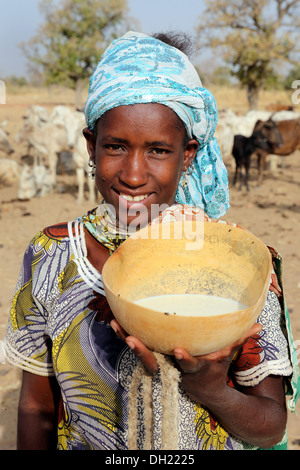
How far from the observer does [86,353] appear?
1300 mm

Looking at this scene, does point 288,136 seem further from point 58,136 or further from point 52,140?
point 52,140

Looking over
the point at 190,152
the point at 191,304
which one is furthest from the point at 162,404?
the point at 190,152

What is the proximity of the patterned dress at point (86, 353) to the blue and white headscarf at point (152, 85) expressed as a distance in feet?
1.53

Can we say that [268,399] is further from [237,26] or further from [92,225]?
[237,26]

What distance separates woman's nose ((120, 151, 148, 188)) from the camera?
4.21 ft

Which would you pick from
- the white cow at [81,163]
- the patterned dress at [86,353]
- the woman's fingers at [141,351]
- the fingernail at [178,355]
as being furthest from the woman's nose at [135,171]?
the white cow at [81,163]

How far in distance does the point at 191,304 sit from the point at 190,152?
0.55 m

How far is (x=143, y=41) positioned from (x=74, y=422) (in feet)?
3.77

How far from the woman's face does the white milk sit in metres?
0.29

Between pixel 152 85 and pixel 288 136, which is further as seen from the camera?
pixel 288 136

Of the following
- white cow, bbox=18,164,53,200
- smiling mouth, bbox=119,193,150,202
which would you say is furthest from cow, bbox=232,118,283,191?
smiling mouth, bbox=119,193,150,202

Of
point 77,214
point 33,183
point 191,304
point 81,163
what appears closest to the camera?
point 191,304

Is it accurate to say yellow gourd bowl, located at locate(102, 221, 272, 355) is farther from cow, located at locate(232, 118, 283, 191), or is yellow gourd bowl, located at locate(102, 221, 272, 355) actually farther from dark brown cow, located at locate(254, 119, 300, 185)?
dark brown cow, located at locate(254, 119, 300, 185)

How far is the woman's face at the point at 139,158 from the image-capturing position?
128 cm
